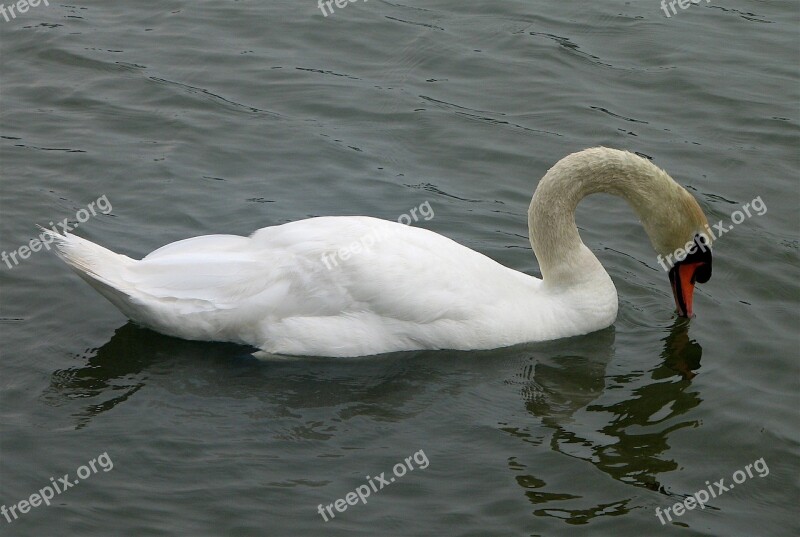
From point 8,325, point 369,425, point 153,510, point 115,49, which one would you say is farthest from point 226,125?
point 153,510

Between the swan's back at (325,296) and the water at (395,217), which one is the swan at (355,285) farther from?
the water at (395,217)

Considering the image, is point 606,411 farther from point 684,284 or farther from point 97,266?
point 97,266

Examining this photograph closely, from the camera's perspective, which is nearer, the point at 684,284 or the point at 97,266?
the point at 97,266

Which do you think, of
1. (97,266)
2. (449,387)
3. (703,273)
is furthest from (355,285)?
(703,273)

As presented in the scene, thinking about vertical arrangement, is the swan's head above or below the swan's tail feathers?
above

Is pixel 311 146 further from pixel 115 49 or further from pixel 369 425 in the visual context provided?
pixel 369 425

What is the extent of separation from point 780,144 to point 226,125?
514 centimetres

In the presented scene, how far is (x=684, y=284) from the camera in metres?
8.84

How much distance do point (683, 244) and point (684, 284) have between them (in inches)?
12.4

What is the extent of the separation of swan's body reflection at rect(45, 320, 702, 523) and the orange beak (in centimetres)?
32

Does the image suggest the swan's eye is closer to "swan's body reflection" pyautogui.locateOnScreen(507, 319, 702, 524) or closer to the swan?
the swan

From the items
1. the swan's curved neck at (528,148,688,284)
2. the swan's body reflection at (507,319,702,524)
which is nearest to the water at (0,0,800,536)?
the swan's body reflection at (507,319,702,524)

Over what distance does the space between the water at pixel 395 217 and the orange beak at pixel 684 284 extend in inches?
5.5

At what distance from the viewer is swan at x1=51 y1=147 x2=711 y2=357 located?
8180 millimetres
